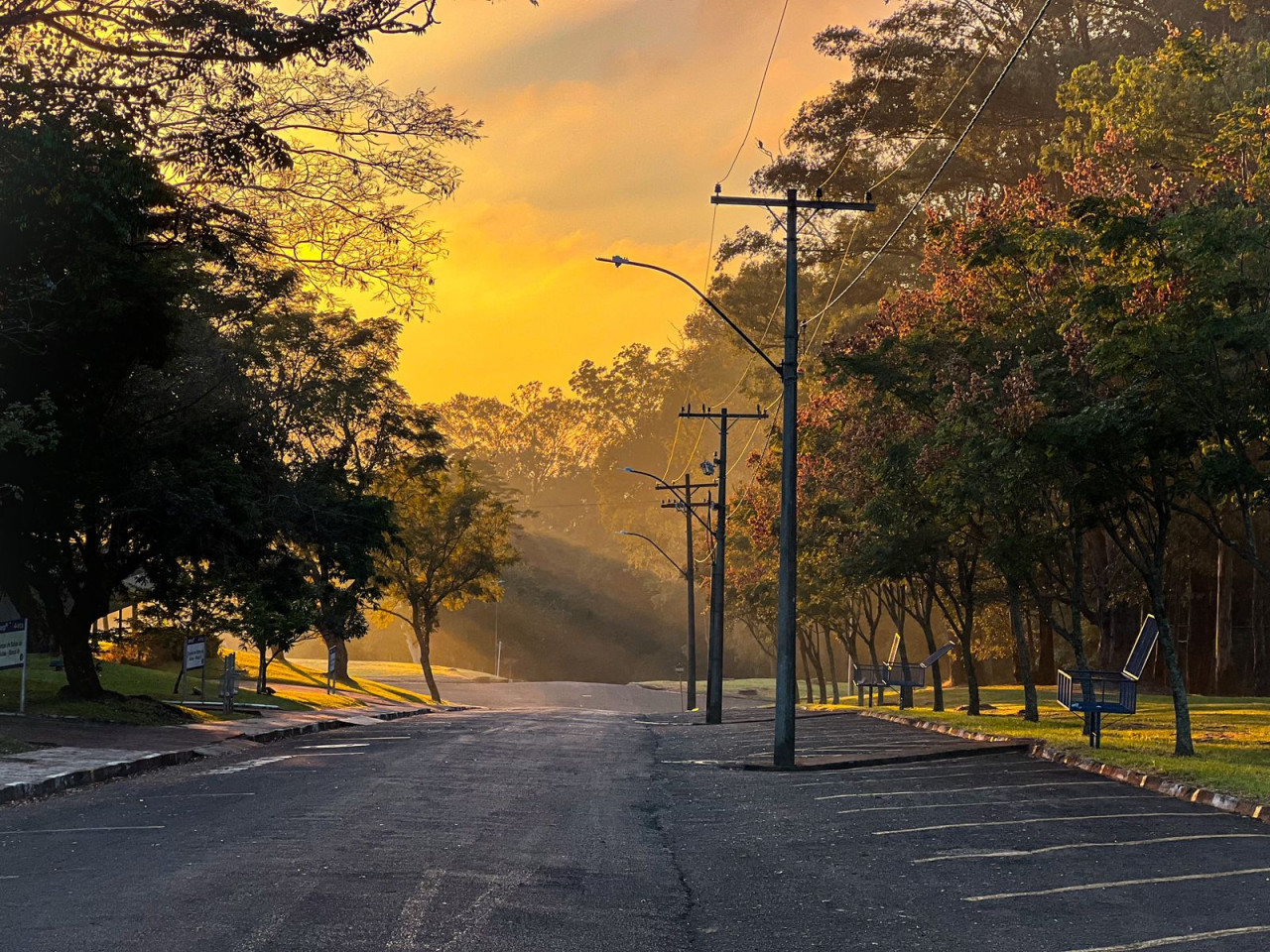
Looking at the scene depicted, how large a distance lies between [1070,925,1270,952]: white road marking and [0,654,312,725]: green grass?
2188cm

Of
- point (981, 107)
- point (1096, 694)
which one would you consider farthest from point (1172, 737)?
point (981, 107)

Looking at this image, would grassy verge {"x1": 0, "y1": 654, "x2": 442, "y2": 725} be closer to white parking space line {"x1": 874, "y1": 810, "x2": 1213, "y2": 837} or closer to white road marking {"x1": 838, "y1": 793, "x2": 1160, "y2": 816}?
white road marking {"x1": 838, "y1": 793, "x2": 1160, "y2": 816}

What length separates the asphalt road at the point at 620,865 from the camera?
27.1 ft

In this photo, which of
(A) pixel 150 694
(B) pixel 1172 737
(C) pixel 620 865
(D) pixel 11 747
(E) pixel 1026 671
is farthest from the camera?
(A) pixel 150 694

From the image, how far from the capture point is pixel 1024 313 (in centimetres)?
2714

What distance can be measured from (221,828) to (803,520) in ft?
102

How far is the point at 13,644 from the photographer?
23812mm

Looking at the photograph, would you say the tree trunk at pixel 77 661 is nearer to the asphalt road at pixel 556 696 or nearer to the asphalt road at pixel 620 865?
the asphalt road at pixel 620 865

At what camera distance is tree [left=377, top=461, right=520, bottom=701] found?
2527 inches

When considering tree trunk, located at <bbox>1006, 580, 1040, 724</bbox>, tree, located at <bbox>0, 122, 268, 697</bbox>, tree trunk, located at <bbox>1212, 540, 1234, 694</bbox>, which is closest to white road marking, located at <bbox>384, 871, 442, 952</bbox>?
tree, located at <bbox>0, 122, 268, 697</bbox>

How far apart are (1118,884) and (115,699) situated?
23.3m

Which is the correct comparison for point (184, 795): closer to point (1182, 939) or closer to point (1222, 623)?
point (1182, 939)

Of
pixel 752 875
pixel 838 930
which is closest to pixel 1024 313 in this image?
pixel 752 875

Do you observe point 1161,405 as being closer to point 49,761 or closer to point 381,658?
point 49,761
